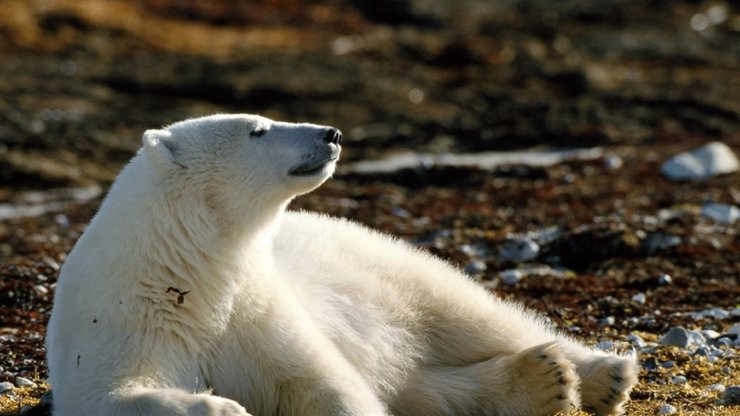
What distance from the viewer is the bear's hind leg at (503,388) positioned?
529cm

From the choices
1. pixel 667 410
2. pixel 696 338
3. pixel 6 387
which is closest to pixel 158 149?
pixel 6 387

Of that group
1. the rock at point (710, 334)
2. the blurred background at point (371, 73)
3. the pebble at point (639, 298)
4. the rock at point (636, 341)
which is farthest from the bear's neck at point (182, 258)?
the blurred background at point (371, 73)

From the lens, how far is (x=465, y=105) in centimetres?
2070

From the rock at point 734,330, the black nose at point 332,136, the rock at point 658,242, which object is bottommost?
the rock at point 734,330

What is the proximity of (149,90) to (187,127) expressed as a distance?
1581 centimetres

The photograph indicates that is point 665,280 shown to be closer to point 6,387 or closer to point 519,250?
point 519,250

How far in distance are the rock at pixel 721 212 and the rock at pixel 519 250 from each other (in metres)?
2.27

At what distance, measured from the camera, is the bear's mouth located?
5.02 meters

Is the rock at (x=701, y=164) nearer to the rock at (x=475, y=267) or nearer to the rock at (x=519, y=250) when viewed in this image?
the rock at (x=519, y=250)

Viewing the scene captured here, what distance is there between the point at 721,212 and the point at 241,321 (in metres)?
7.10

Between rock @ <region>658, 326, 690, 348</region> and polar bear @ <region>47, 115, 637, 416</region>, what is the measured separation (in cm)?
112

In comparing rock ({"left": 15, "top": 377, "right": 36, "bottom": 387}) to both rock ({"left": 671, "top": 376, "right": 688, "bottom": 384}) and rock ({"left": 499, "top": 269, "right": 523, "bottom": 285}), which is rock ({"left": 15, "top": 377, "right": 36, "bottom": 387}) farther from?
rock ({"left": 499, "top": 269, "right": 523, "bottom": 285})

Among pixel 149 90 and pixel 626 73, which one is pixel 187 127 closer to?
pixel 149 90

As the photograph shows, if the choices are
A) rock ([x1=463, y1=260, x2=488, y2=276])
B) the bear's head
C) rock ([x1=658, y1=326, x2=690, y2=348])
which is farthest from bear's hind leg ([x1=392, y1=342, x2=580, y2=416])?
rock ([x1=463, y1=260, x2=488, y2=276])
